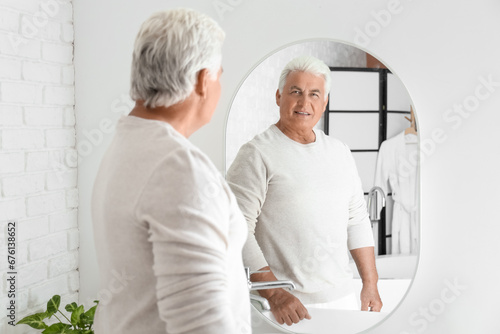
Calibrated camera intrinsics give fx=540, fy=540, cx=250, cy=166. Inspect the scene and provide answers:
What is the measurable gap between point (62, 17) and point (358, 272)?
49.2 inches

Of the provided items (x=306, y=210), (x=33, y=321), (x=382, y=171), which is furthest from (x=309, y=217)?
(x=33, y=321)

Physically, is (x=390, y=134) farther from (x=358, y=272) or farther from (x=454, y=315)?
(x=454, y=315)

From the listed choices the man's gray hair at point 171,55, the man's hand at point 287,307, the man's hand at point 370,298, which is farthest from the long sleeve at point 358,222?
the man's gray hair at point 171,55

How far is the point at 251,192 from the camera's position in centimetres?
162

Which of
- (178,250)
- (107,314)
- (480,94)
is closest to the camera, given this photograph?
(178,250)

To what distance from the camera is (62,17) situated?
1782mm

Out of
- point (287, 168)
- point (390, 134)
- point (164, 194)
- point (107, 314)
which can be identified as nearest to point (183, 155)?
point (164, 194)

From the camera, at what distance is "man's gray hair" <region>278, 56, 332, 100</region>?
1.61 metres

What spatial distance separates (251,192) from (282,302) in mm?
342

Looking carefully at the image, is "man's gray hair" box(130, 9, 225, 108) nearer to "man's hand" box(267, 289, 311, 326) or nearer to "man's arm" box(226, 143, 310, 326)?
"man's arm" box(226, 143, 310, 326)

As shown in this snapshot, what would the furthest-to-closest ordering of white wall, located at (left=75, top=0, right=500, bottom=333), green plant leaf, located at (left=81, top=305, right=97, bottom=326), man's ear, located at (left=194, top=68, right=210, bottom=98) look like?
green plant leaf, located at (left=81, top=305, right=97, bottom=326)
white wall, located at (left=75, top=0, right=500, bottom=333)
man's ear, located at (left=194, top=68, right=210, bottom=98)

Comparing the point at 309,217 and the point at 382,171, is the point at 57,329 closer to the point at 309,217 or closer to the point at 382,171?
the point at 309,217

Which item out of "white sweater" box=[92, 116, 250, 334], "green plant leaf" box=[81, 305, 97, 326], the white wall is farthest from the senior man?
"white sweater" box=[92, 116, 250, 334]

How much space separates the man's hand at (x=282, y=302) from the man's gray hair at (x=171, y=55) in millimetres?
805
